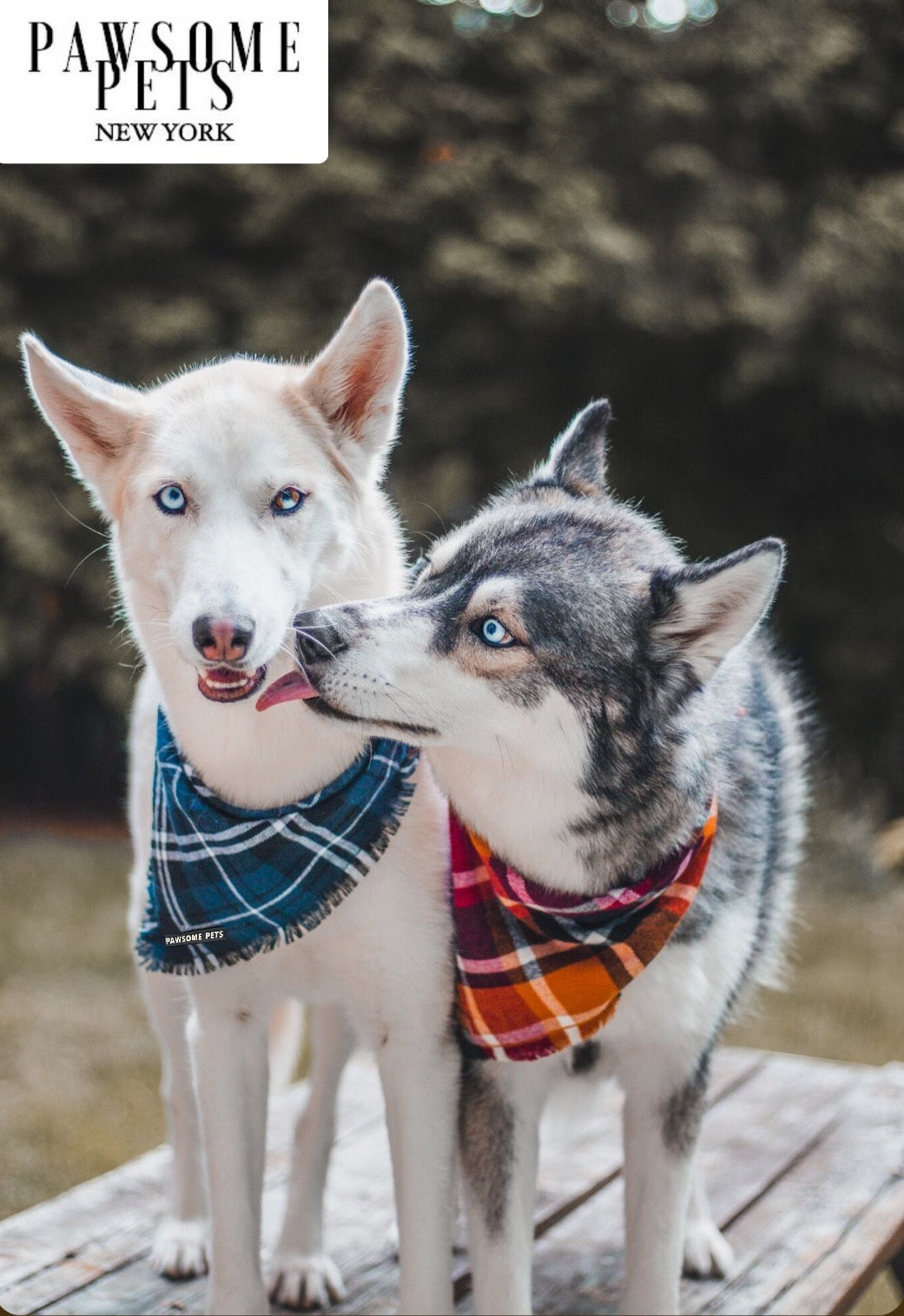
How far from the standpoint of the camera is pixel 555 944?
1.91 metres

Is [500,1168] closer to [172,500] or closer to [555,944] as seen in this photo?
[555,944]

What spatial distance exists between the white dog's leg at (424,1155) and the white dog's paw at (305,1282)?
347mm

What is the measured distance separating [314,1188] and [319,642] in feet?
3.75

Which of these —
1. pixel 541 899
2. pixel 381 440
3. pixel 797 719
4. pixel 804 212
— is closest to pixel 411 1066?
pixel 541 899

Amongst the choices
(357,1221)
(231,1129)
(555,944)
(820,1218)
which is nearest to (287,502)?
(555,944)

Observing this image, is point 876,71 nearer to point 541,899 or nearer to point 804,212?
point 804,212

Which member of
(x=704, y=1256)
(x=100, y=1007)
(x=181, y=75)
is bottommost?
(x=100, y=1007)

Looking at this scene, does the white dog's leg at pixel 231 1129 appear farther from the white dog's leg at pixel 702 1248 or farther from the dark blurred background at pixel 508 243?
the dark blurred background at pixel 508 243

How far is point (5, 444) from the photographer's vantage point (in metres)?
4.91

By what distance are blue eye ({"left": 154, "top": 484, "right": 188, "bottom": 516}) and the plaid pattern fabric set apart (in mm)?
612

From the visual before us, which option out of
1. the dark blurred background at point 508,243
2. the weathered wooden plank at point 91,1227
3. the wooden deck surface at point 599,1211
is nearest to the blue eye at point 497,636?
the wooden deck surface at point 599,1211

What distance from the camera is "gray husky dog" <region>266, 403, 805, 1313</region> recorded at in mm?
1738

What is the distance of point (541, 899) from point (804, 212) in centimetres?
428

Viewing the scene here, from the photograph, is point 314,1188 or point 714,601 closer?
point 714,601
